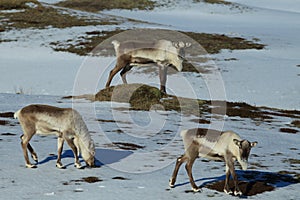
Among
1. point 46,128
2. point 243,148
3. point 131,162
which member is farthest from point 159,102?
point 243,148

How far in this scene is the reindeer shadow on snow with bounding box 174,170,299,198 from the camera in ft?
41.3

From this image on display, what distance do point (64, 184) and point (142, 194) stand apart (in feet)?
7.04

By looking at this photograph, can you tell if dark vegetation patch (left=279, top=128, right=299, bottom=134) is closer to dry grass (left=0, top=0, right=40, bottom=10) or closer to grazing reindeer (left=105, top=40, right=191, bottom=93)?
grazing reindeer (left=105, top=40, right=191, bottom=93)

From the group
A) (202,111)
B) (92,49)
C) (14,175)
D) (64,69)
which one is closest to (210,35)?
(92,49)

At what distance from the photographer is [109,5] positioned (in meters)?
100

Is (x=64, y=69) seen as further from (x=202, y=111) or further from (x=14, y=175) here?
(x=14, y=175)

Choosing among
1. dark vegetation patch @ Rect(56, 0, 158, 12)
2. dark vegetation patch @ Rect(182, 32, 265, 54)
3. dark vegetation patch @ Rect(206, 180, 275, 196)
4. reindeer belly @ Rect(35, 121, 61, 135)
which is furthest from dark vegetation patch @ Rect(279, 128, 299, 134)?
dark vegetation patch @ Rect(56, 0, 158, 12)

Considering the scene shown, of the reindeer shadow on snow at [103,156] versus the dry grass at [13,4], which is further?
the dry grass at [13,4]

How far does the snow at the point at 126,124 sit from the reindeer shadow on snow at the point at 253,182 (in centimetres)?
21

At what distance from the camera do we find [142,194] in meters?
12.1

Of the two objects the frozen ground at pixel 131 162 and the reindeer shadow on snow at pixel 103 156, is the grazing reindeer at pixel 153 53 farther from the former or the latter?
the reindeer shadow on snow at pixel 103 156

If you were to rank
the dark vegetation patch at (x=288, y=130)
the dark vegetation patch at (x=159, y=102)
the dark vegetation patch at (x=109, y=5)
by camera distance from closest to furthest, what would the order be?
the dark vegetation patch at (x=288, y=130) < the dark vegetation patch at (x=159, y=102) < the dark vegetation patch at (x=109, y=5)

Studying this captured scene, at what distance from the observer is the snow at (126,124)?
12.5 metres

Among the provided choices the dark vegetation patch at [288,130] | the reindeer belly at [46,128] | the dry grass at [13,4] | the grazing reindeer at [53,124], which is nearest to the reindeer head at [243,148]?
the grazing reindeer at [53,124]
